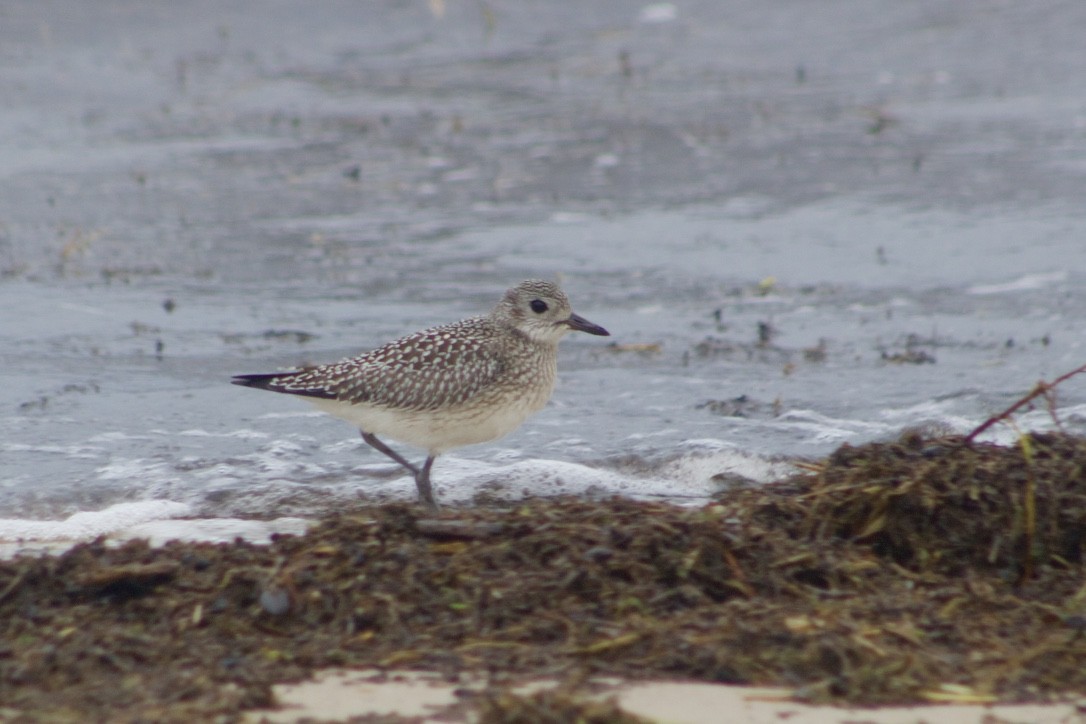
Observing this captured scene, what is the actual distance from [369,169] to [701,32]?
6.15 meters

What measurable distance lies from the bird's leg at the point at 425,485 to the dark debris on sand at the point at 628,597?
909 mm

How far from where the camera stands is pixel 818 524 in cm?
521

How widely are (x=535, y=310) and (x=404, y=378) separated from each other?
810 millimetres

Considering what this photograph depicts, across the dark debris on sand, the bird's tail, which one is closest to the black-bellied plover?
the bird's tail

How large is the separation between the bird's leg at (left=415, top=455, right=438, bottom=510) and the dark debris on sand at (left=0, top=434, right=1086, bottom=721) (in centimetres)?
91

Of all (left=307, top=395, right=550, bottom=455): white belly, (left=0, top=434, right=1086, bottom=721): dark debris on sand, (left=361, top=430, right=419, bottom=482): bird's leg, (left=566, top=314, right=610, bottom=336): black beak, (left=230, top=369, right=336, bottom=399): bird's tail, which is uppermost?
(left=566, top=314, right=610, bottom=336): black beak

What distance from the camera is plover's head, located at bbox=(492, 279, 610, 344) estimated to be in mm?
6785

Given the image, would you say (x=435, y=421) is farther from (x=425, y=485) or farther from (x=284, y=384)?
(x=284, y=384)

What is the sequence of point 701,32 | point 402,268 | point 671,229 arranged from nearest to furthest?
1. point 402,268
2. point 671,229
3. point 701,32

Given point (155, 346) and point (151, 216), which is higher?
point (151, 216)

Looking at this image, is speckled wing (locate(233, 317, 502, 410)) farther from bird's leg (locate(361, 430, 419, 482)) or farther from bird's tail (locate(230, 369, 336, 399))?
bird's leg (locate(361, 430, 419, 482))

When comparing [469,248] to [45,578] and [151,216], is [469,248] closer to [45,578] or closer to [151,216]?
[151,216]

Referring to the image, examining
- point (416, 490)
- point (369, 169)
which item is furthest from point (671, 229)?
point (416, 490)

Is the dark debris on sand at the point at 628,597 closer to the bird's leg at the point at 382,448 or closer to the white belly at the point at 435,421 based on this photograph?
the white belly at the point at 435,421
